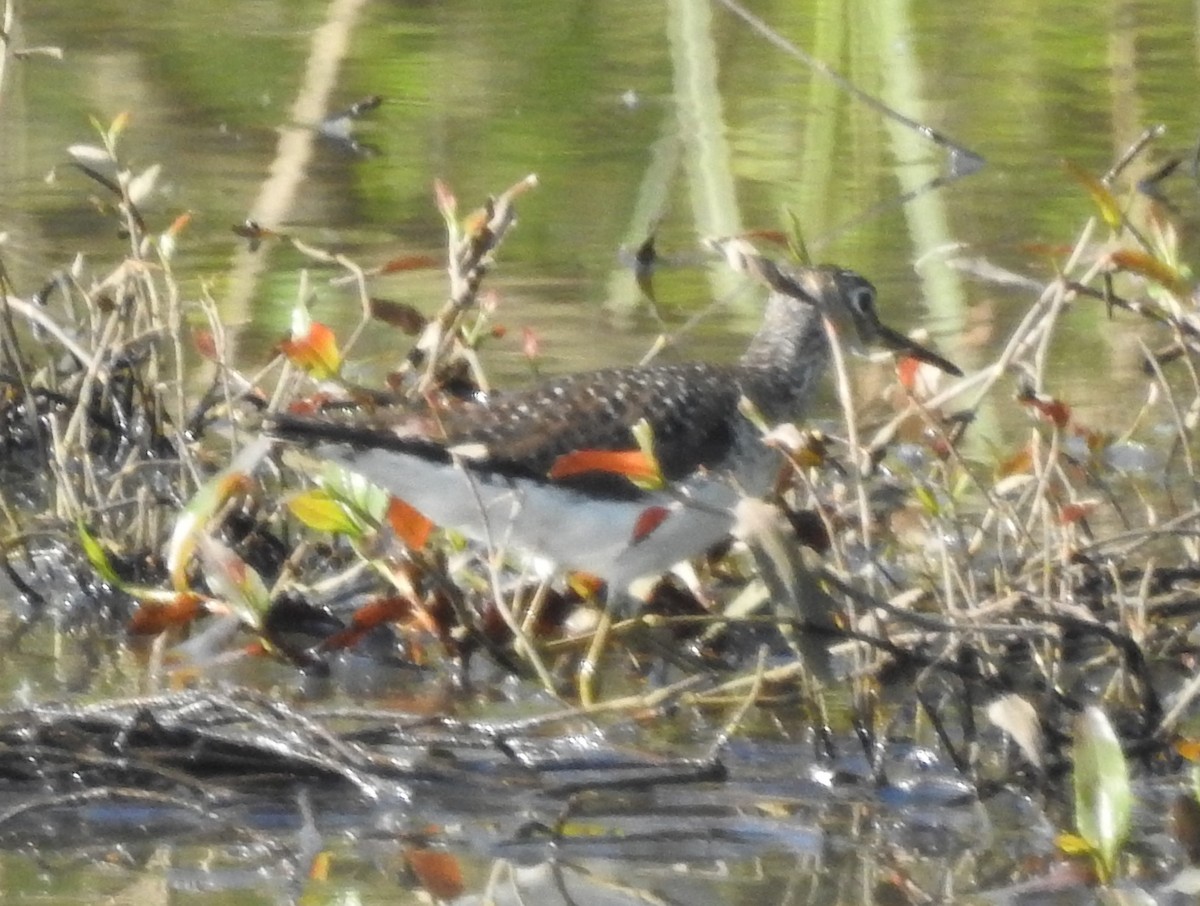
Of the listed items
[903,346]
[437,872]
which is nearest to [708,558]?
[903,346]

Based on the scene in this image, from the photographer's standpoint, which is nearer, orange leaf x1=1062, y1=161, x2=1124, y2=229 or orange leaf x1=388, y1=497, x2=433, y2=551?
orange leaf x1=1062, y1=161, x2=1124, y2=229

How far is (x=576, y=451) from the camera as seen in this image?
3766 mm

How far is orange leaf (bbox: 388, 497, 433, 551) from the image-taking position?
373 centimetres

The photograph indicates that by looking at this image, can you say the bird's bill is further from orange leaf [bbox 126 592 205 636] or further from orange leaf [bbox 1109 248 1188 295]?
orange leaf [bbox 126 592 205 636]

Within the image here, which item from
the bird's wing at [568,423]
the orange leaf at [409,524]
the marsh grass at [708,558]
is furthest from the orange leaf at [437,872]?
the bird's wing at [568,423]

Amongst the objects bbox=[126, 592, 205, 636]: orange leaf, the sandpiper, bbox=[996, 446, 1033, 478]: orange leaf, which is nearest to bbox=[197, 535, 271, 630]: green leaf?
bbox=[126, 592, 205, 636]: orange leaf

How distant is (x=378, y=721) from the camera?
370cm

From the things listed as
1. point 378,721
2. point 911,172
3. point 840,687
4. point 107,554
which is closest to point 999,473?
point 840,687

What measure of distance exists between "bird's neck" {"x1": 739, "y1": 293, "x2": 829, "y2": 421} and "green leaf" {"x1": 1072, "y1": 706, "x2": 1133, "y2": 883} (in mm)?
1887

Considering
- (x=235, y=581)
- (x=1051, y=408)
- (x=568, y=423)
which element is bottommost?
(x=235, y=581)

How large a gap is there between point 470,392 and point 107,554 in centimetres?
80

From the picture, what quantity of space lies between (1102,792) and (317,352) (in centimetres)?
163

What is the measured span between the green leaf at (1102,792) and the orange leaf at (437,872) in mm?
788

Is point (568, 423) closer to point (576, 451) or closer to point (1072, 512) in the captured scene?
point (576, 451)
